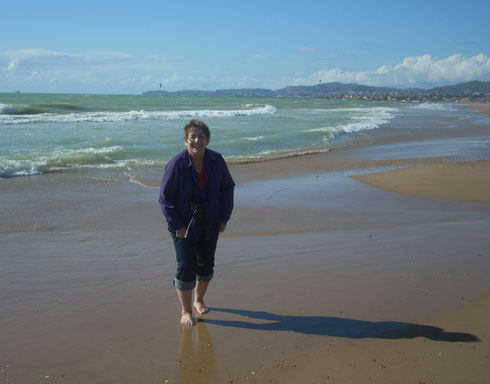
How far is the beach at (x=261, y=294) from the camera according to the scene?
3.22m

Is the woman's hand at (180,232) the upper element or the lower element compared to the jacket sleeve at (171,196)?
lower

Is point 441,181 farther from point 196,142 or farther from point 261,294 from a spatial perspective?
point 196,142

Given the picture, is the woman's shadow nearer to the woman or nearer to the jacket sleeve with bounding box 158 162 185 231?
the woman

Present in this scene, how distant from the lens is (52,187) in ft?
32.6

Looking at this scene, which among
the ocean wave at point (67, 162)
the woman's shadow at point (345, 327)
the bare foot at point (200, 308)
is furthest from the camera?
the ocean wave at point (67, 162)

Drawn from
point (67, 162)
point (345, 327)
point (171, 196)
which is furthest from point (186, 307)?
point (67, 162)

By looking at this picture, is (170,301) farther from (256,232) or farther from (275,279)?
(256,232)

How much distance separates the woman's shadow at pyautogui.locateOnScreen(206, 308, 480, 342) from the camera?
3.60 meters

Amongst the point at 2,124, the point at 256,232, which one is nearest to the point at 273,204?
the point at 256,232

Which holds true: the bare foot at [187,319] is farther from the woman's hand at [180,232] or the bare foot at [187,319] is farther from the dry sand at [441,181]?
the dry sand at [441,181]

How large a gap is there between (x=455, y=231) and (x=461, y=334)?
3213mm

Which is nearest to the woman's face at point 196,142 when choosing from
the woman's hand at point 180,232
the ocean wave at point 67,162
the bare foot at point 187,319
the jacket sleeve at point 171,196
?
the jacket sleeve at point 171,196

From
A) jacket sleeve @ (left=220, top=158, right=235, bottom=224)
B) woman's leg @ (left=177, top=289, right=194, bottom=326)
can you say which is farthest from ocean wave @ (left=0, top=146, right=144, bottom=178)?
jacket sleeve @ (left=220, top=158, right=235, bottom=224)

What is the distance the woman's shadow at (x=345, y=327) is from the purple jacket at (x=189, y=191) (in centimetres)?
81
